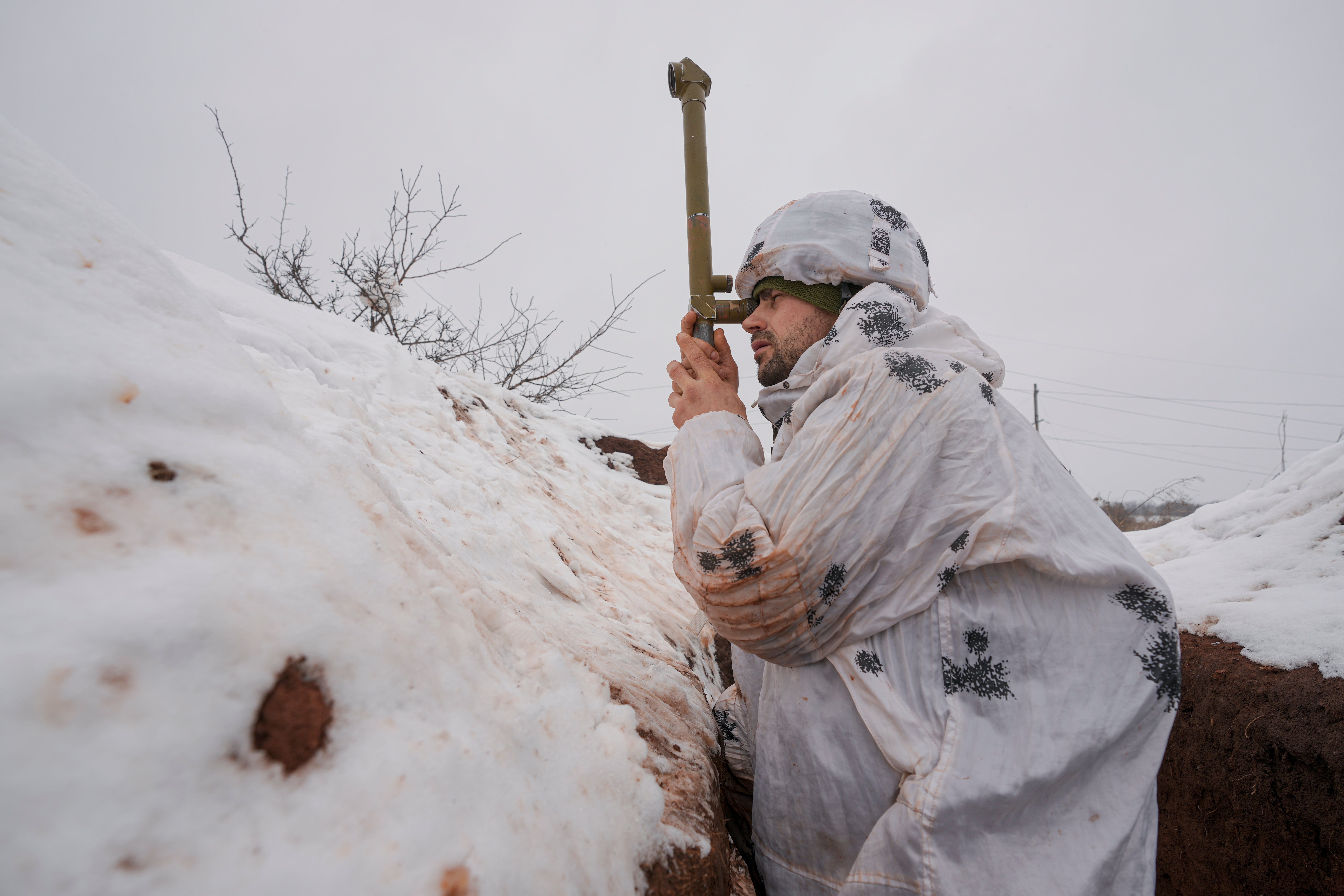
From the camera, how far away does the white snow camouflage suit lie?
41.6 inches

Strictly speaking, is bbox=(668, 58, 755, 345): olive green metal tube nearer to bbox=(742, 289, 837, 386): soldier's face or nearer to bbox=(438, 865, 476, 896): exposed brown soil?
bbox=(742, 289, 837, 386): soldier's face

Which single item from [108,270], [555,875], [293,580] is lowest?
[555,875]

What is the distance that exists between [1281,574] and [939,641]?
1.95 m

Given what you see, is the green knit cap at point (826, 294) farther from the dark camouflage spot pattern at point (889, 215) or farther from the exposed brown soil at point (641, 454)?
the exposed brown soil at point (641, 454)

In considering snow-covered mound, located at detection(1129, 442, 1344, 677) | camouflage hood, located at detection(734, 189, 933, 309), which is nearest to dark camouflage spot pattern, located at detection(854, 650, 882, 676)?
camouflage hood, located at detection(734, 189, 933, 309)

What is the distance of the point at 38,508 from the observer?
1.78 feet

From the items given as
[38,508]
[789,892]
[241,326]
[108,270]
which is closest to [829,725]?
[789,892]

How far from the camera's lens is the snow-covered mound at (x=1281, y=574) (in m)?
1.80

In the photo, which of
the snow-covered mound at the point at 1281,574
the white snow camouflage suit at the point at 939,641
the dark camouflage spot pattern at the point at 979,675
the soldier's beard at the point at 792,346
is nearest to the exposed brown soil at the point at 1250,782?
the snow-covered mound at the point at 1281,574

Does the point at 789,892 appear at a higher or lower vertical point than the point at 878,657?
lower

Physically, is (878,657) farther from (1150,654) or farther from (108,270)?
(108,270)

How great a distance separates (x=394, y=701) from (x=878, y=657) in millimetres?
870

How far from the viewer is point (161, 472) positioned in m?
0.65

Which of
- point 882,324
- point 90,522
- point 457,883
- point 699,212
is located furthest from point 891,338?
point 90,522
